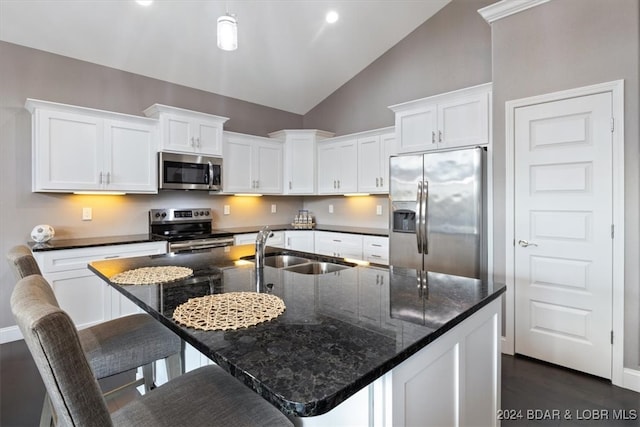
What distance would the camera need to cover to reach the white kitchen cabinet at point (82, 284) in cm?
295

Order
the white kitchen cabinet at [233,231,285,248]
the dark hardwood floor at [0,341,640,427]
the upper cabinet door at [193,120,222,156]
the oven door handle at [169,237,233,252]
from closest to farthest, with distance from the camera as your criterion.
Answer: the dark hardwood floor at [0,341,640,427] < the oven door handle at [169,237,233,252] < the upper cabinet door at [193,120,222,156] < the white kitchen cabinet at [233,231,285,248]

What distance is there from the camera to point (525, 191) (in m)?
2.79

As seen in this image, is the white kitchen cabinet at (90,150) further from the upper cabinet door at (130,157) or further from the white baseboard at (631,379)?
the white baseboard at (631,379)

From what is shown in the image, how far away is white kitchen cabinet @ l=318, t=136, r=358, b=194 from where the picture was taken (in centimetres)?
460

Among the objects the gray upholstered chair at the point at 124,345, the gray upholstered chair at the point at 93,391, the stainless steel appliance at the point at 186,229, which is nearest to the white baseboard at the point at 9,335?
the stainless steel appliance at the point at 186,229

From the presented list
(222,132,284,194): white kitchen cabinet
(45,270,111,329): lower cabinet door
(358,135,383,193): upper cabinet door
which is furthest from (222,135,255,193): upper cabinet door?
(45,270,111,329): lower cabinet door

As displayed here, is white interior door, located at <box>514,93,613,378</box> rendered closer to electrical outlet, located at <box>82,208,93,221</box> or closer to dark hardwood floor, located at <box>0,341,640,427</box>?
dark hardwood floor, located at <box>0,341,640,427</box>

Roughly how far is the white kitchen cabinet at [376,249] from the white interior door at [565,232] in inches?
55.9

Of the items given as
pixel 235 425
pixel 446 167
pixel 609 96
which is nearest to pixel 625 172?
pixel 609 96

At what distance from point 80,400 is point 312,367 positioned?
1.65ft

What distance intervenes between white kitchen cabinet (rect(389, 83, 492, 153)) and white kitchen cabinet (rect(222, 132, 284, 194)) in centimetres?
191

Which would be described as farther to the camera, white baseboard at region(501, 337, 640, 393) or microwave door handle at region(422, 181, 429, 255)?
microwave door handle at region(422, 181, 429, 255)

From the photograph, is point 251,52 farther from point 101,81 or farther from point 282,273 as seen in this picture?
point 282,273

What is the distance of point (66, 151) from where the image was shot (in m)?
3.17
